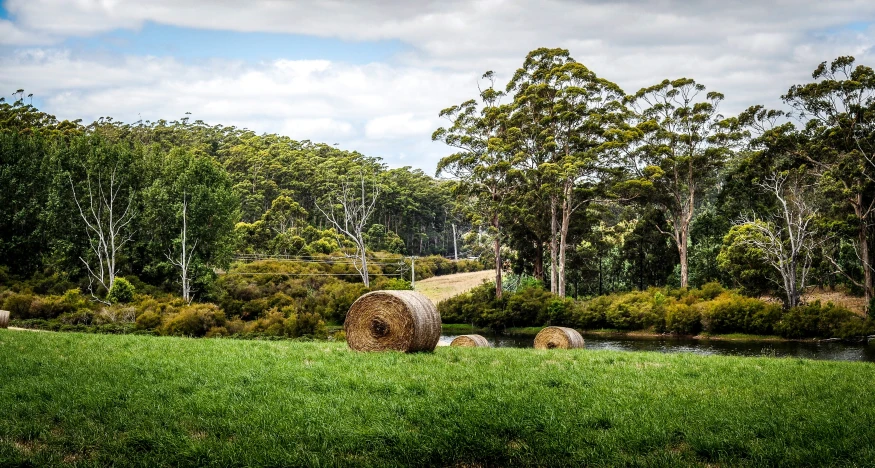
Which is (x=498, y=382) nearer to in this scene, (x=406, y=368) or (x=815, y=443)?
(x=406, y=368)

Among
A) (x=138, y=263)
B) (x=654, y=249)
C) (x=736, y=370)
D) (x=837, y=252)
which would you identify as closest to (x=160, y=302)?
(x=138, y=263)

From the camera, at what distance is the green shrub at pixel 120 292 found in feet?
123

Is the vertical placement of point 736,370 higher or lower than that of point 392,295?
lower

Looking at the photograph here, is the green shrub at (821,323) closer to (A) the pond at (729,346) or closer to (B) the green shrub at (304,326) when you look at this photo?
(A) the pond at (729,346)

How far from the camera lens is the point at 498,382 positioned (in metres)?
10.2

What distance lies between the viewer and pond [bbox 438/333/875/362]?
29.6 metres

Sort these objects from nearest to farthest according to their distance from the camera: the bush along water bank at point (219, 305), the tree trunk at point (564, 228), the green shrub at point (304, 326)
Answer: the bush along water bank at point (219, 305), the green shrub at point (304, 326), the tree trunk at point (564, 228)

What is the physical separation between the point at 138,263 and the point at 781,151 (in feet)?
149

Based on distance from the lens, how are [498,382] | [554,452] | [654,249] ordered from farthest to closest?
[654,249] < [498,382] < [554,452]

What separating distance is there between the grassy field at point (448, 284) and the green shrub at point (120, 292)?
1142 inches

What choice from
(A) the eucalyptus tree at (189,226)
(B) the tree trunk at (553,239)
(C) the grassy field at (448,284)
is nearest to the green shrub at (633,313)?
(B) the tree trunk at (553,239)

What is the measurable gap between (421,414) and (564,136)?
1881 inches

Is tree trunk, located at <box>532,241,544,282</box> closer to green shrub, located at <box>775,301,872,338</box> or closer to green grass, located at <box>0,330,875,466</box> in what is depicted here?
green shrub, located at <box>775,301,872,338</box>

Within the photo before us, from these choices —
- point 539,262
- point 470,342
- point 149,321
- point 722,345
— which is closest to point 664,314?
point 722,345
